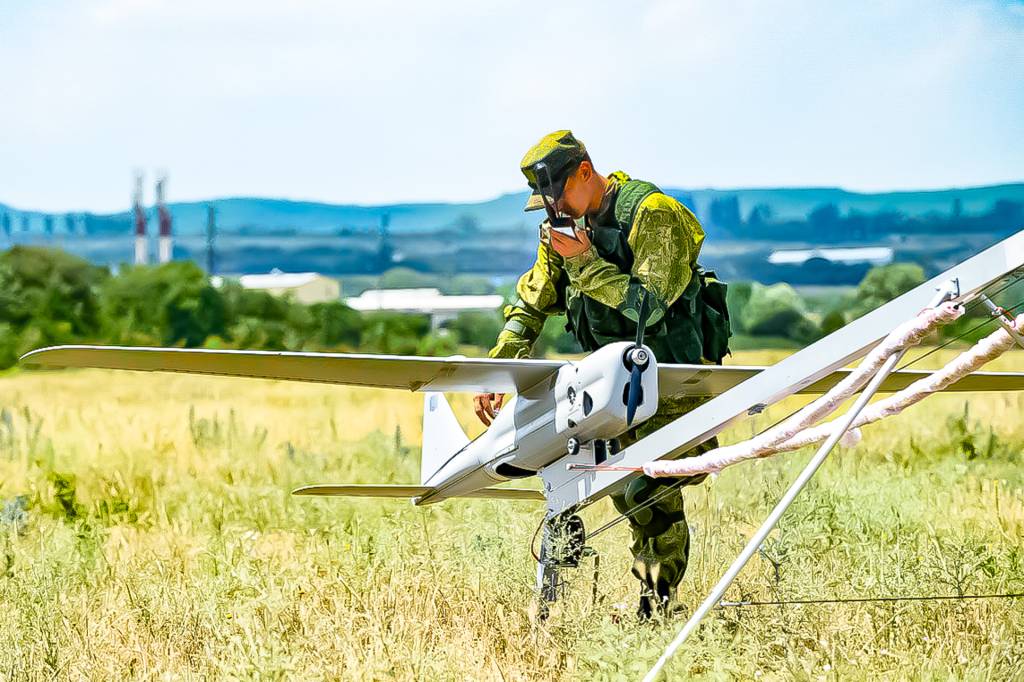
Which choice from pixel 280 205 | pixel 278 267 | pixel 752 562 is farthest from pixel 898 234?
pixel 752 562

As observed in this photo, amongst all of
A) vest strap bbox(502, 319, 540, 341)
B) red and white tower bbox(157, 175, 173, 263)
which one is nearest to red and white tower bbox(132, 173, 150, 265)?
red and white tower bbox(157, 175, 173, 263)

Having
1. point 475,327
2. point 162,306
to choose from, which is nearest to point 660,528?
point 475,327

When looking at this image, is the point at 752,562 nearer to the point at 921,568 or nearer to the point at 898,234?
the point at 921,568

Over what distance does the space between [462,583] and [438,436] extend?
2.45ft

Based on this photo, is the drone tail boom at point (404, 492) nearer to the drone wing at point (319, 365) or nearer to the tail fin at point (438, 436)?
the tail fin at point (438, 436)

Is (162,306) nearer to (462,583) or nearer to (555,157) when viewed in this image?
(462,583)

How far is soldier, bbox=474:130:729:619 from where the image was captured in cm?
520

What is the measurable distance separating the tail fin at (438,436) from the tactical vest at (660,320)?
79cm

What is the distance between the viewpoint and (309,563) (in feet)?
21.6

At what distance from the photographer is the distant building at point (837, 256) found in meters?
41.5

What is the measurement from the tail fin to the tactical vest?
0.79 meters

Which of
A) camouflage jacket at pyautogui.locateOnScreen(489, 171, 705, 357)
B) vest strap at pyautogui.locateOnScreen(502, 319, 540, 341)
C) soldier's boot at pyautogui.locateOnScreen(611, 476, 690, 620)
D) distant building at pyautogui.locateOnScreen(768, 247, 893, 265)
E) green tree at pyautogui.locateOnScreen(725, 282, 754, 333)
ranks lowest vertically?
soldier's boot at pyautogui.locateOnScreen(611, 476, 690, 620)

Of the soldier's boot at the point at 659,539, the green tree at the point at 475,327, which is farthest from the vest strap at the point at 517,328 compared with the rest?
the green tree at the point at 475,327

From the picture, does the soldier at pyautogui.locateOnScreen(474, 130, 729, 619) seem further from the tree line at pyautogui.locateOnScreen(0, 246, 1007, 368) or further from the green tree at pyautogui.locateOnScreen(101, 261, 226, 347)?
the green tree at pyautogui.locateOnScreen(101, 261, 226, 347)
